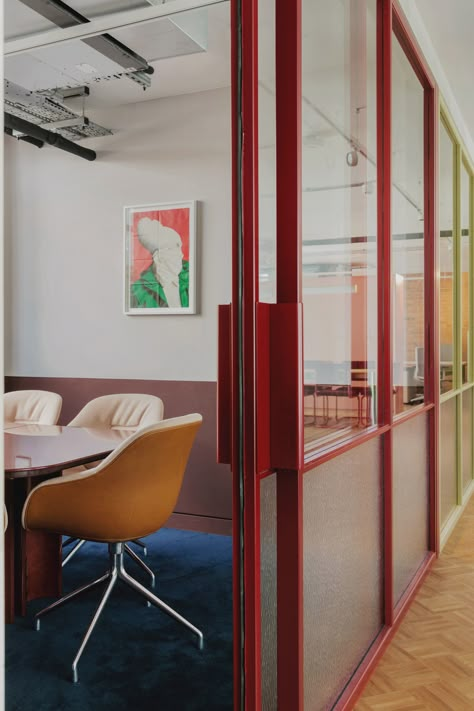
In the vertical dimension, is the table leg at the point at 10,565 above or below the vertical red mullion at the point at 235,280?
below

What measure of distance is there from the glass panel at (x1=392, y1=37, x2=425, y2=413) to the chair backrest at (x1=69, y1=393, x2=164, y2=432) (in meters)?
1.28

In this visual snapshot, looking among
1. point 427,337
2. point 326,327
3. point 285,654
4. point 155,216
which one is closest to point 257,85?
point 326,327

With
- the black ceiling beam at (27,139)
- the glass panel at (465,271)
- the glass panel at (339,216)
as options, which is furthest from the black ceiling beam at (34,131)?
the glass panel at (465,271)

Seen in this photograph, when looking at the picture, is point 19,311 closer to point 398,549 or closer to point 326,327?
point 326,327

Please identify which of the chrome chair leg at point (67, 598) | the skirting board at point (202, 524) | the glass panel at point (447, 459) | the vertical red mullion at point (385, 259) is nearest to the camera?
the chrome chair leg at point (67, 598)

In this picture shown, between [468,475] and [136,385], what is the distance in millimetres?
3630

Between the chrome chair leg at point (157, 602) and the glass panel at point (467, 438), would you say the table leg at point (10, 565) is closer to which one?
the chrome chair leg at point (157, 602)

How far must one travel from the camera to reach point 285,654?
1.83m

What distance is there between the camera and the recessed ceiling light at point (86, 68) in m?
2.50

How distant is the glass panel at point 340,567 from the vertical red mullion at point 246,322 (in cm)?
27

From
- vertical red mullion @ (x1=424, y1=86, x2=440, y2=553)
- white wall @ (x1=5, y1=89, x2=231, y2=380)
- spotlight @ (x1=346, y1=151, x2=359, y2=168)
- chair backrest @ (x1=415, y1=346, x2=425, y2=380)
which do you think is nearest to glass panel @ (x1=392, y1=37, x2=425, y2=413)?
chair backrest @ (x1=415, y1=346, x2=425, y2=380)

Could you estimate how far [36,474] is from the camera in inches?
91.6

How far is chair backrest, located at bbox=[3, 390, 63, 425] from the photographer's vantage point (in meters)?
1.54

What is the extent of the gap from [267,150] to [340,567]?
1.44 metres
